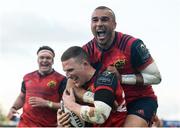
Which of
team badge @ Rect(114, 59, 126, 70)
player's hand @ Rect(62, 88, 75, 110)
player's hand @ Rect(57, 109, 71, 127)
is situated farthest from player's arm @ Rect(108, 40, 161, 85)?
player's hand @ Rect(57, 109, 71, 127)

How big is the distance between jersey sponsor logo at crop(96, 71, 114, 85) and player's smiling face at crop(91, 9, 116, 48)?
115 centimetres

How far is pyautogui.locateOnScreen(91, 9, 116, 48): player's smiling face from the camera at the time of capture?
7.61 m

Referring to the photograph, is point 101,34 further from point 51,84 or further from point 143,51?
point 51,84

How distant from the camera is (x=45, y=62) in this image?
11.8 m

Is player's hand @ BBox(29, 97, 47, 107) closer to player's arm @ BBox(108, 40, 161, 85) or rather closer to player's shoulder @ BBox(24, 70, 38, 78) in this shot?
player's shoulder @ BBox(24, 70, 38, 78)

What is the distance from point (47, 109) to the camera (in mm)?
11633

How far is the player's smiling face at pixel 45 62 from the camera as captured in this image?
11.7 meters

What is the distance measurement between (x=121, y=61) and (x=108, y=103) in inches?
55.1

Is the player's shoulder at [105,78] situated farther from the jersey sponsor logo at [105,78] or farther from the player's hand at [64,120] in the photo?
the player's hand at [64,120]

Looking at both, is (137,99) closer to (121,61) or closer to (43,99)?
(121,61)

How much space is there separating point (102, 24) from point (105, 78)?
1313 mm

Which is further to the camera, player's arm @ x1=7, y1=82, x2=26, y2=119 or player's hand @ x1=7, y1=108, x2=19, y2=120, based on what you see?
player's arm @ x1=7, y1=82, x2=26, y2=119

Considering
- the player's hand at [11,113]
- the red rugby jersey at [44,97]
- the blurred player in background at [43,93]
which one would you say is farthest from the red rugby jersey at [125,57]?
the player's hand at [11,113]

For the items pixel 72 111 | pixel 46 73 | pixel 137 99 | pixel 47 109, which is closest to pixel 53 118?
pixel 47 109
